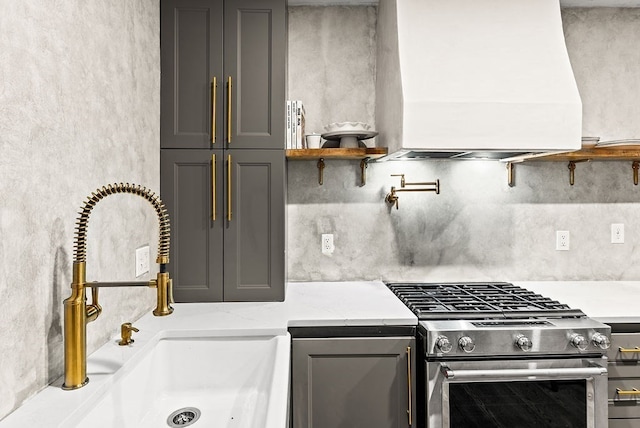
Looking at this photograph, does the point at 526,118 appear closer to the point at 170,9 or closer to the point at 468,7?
the point at 468,7

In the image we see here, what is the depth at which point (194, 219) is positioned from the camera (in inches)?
80.3

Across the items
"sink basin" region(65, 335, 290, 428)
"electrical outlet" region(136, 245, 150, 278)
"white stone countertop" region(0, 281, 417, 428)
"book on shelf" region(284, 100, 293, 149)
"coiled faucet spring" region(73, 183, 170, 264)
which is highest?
"book on shelf" region(284, 100, 293, 149)

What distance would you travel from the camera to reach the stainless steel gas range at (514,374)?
1660mm

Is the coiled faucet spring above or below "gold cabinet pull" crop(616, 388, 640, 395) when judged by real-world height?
above

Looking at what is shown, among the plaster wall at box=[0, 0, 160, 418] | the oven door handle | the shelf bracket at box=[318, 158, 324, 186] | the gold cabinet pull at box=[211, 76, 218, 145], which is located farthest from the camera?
the shelf bracket at box=[318, 158, 324, 186]

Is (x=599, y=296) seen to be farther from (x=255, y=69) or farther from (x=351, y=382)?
(x=255, y=69)

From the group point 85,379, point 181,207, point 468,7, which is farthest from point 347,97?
point 85,379

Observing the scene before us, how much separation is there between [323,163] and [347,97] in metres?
0.42

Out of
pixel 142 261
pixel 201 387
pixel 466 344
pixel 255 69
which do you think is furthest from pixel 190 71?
pixel 466 344

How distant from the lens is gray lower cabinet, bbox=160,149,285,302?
2031 mm

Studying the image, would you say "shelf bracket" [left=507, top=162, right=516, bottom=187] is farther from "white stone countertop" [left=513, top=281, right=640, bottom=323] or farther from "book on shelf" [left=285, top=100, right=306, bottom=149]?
"book on shelf" [left=285, top=100, right=306, bottom=149]

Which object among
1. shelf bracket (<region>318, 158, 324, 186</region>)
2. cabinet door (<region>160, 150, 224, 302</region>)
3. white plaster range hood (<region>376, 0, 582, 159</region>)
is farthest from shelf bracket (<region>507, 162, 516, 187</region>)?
cabinet door (<region>160, 150, 224, 302</region>)

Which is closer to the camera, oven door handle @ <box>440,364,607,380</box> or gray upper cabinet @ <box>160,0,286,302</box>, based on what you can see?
oven door handle @ <box>440,364,607,380</box>

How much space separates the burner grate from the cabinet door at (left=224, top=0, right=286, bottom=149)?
1.03 meters
